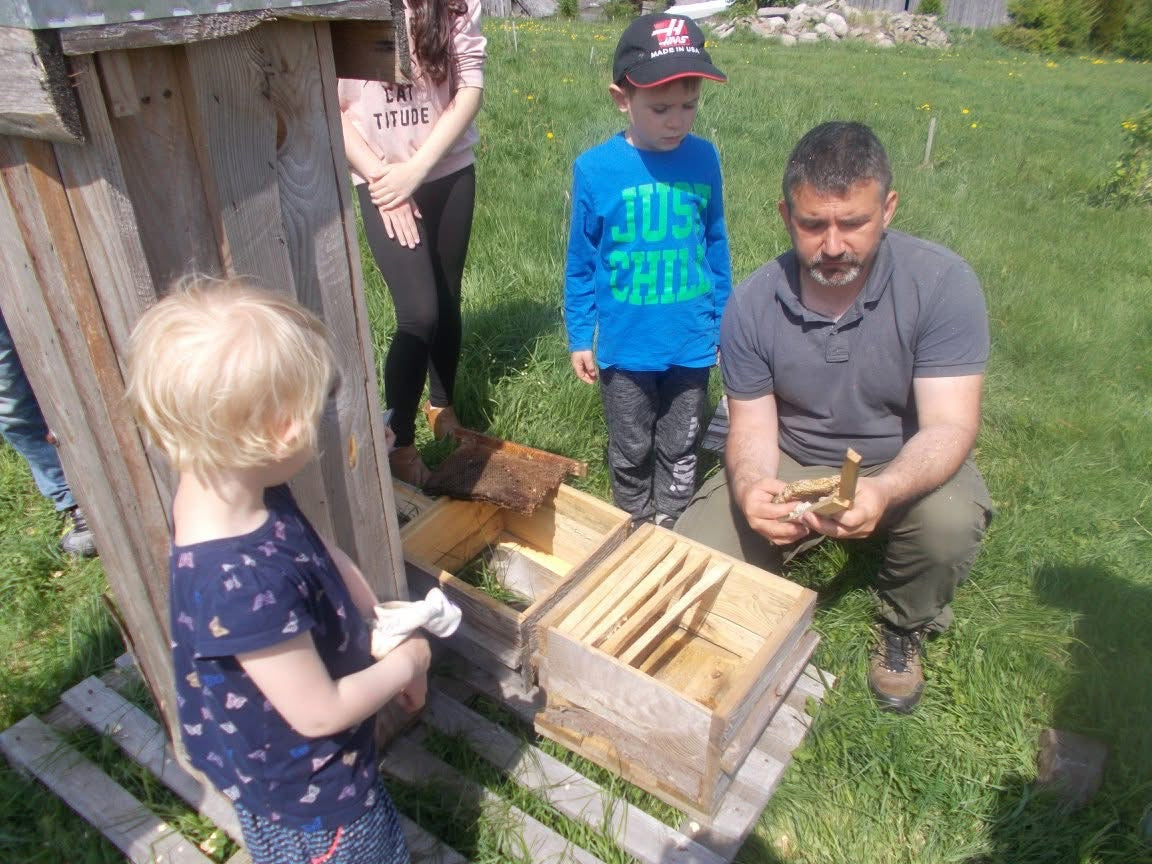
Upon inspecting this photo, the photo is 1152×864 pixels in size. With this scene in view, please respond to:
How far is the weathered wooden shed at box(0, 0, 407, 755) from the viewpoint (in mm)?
1272

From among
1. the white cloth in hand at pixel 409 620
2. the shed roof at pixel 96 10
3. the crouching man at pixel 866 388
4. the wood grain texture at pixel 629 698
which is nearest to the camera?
the shed roof at pixel 96 10

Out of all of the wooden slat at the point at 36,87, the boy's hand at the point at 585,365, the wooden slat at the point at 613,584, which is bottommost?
the wooden slat at the point at 613,584

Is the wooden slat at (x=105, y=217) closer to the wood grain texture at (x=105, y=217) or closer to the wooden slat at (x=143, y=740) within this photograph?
the wood grain texture at (x=105, y=217)

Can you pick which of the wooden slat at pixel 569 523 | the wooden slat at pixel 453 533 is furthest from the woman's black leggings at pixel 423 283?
the wooden slat at pixel 569 523

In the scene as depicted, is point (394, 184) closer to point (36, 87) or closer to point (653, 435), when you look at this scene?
point (653, 435)

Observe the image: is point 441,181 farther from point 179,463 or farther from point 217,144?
point 179,463

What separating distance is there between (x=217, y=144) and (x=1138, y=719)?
9.85ft

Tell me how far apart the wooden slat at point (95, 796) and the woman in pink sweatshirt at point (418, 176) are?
53.5 inches

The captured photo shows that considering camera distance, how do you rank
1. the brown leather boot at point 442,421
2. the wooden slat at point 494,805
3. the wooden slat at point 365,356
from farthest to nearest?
the brown leather boot at point 442,421
the wooden slat at point 494,805
the wooden slat at point 365,356

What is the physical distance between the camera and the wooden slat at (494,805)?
2.20 m

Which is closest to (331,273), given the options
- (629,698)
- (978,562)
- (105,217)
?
(105,217)

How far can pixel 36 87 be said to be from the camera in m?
1.20

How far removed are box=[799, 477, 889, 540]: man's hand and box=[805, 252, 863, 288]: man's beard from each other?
60 centimetres

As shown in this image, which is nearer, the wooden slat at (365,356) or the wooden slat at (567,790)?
the wooden slat at (365,356)
